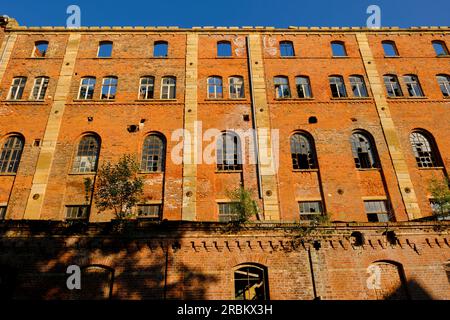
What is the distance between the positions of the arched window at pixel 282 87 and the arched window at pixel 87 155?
35.4 feet

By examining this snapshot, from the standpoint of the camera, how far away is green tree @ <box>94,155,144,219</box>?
14.7 metres

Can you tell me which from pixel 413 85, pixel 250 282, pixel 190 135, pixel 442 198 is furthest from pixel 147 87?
pixel 413 85

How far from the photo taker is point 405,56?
21.0 metres

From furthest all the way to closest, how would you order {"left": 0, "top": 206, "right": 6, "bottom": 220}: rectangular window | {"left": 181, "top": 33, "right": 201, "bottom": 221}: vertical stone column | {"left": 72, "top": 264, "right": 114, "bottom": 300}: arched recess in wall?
{"left": 181, "top": 33, "right": 201, "bottom": 221}: vertical stone column < {"left": 0, "top": 206, "right": 6, "bottom": 220}: rectangular window < {"left": 72, "top": 264, "right": 114, "bottom": 300}: arched recess in wall

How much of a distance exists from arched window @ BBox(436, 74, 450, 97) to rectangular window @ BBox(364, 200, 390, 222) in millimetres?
8982

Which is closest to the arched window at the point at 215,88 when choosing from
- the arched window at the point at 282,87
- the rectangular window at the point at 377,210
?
the arched window at the point at 282,87

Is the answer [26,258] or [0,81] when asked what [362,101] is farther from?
[0,81]

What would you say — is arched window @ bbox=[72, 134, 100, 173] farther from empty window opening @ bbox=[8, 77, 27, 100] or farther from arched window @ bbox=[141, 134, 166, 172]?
empty window opening @ bbox=[8, 77, 27, 100]

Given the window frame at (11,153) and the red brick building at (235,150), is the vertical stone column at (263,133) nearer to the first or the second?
the red brick building at (235,150)

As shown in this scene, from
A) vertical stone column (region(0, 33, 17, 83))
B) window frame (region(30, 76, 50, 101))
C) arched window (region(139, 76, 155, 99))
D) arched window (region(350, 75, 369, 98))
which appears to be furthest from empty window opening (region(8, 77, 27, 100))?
arched window (region(350, 75, 369, 98))

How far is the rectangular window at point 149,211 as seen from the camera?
619 inches

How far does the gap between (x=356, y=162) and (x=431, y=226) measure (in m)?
6.55

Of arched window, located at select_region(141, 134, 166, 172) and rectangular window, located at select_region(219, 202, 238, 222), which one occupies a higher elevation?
arched window, located at select_region(141, 134, 166, 172)
